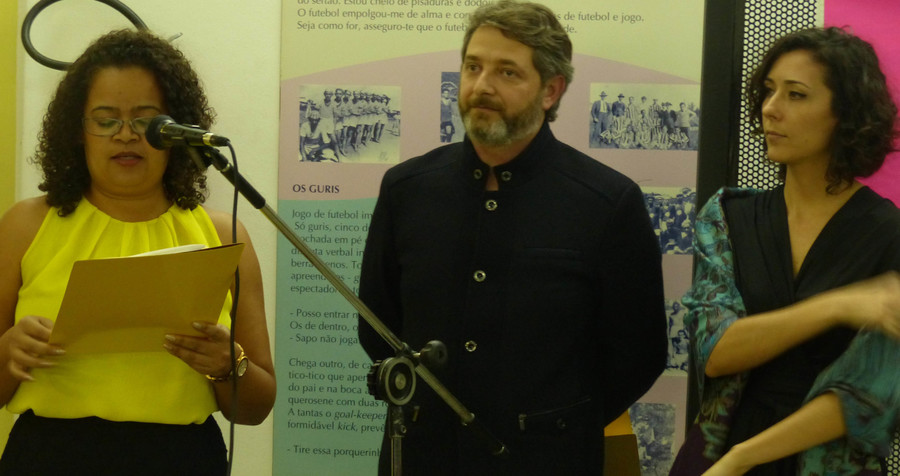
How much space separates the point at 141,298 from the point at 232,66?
1.71 m

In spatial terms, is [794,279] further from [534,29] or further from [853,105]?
[534,29]

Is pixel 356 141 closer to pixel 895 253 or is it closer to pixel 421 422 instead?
pixel 421 422

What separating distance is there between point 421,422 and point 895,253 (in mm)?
1110

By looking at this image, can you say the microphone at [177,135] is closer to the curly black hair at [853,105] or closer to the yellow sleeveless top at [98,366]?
the yellow sleeveless top at [98,366]

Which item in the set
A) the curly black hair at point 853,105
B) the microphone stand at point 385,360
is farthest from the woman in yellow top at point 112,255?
the curly black hair at point 853,105

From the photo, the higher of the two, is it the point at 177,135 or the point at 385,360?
the point at 177,135

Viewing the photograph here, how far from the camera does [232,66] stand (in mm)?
3271

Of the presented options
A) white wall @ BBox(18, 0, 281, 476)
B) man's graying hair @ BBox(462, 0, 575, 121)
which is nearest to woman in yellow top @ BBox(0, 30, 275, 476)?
man's graying hair @ BBox(462, 0, 575, 121)

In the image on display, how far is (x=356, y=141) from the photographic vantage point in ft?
10.5

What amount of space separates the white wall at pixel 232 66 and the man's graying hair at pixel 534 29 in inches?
46.7

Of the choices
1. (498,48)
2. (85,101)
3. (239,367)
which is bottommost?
(239,367)

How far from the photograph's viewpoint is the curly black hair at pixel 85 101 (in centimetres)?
206

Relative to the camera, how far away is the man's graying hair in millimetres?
2209

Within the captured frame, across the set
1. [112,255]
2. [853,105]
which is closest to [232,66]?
[112,255]
